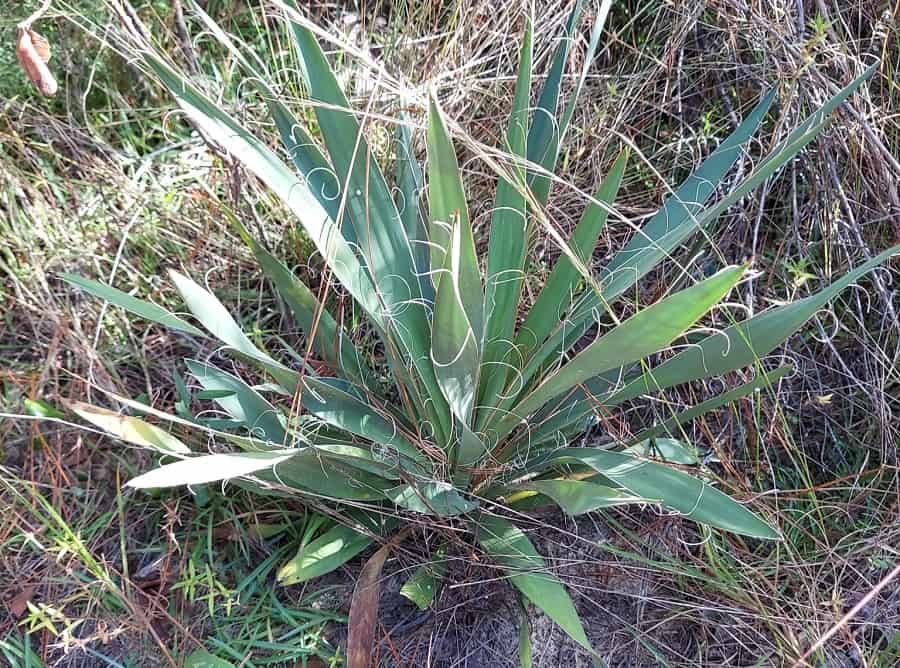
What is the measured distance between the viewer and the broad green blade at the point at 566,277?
1.27m

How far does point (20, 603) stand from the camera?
1515mm

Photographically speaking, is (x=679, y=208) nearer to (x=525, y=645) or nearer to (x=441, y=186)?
(x=441, y=186)

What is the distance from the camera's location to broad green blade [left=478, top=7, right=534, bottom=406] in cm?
122

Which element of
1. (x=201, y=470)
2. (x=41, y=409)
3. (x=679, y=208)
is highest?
(x=679, y=208)

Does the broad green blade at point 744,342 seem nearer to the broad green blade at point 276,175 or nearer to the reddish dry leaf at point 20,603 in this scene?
the broad green blade at point 276,175

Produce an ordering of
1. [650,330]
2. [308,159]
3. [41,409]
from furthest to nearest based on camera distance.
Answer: [41,409] → [308,159] → [650,330]

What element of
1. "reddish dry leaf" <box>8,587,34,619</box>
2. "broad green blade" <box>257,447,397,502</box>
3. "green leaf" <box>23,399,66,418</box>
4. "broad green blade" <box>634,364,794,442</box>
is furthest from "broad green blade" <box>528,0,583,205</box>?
"reddish dry leaf" <box>8,587,34,619</box>

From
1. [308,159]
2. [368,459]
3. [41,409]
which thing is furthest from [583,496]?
[41,409]

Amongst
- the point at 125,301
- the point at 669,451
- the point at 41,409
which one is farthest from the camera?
the point at 41,409

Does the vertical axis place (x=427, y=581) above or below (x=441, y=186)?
below

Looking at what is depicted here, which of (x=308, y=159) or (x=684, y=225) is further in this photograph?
(x=308, y=159)

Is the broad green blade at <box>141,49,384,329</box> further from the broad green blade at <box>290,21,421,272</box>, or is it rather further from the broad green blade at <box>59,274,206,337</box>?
the broad green blade at <box>59,274,206,337</box>

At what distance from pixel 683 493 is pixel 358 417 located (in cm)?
57

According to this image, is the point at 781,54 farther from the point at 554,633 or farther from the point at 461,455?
the point at 554,633
